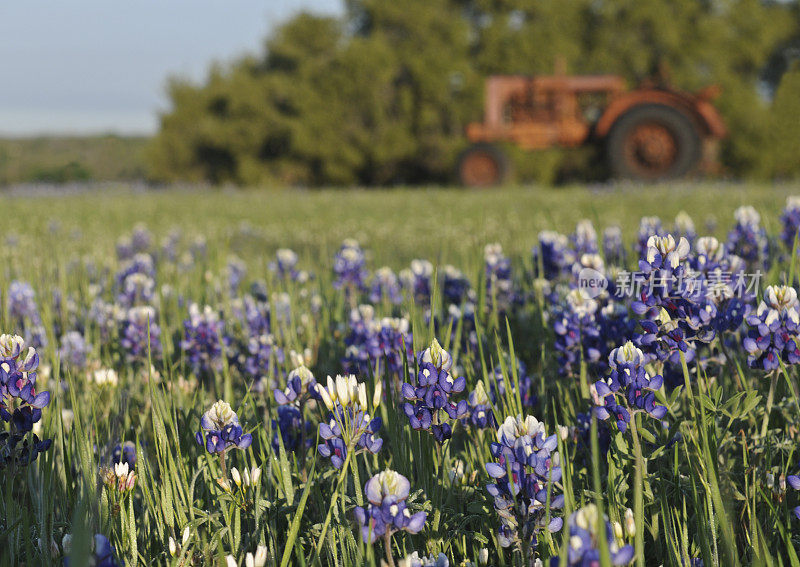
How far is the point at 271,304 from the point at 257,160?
80.6 feet

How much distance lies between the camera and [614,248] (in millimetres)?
3453

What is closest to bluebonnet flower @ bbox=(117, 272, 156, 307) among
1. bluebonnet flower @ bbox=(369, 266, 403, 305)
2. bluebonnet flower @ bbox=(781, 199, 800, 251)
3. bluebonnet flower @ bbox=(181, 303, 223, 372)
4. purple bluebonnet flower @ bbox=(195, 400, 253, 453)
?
bluebonnet flower @ bbox=(181, 303, 223, 372)

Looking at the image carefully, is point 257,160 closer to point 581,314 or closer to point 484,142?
point 484,142

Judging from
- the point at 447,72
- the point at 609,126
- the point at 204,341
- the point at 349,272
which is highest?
the point at 447,72

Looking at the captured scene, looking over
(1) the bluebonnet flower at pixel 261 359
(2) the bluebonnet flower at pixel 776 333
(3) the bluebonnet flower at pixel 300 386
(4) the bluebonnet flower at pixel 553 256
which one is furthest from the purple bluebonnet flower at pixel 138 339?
(2) the bluebonnet flower at pixel 776 333

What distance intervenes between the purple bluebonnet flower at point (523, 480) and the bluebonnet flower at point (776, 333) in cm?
68

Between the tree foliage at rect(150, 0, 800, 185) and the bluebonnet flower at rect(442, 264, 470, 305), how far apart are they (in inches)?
782

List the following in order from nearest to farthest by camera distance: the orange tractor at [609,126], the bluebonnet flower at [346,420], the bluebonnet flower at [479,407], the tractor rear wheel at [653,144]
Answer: the bluebonnet flower at [346,420], the bluebonnet flower at [479,407], the tractor rear wheel at [653,144], the orange tractor at [609,126]

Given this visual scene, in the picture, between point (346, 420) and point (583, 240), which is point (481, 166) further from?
point (346, 420)

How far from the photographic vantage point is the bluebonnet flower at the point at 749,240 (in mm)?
2961

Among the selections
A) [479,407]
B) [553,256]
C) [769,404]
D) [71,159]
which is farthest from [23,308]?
[71,159]

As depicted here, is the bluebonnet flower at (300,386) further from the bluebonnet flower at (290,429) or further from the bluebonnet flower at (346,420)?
the bluebonnet flower at (346,420)

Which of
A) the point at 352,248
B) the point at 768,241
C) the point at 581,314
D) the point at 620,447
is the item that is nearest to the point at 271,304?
the point at 352,248

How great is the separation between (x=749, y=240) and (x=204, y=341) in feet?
7.87
